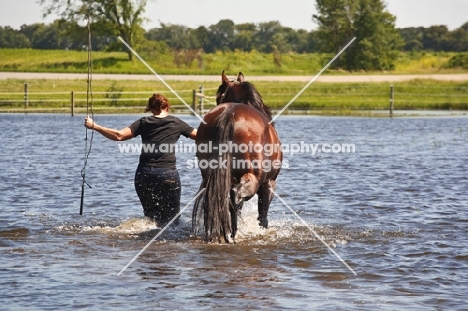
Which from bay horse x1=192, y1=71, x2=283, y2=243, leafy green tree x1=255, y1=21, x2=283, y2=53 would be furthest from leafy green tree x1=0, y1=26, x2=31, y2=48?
bay horse x1=192, y1=71, x2=283, y2=243

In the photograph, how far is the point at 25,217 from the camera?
10.1 m

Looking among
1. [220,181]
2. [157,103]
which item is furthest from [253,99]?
[220,181]

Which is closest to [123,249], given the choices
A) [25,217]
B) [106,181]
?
[25,217]

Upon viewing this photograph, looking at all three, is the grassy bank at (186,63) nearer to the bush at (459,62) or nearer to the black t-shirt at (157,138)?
the bush at (459,62)

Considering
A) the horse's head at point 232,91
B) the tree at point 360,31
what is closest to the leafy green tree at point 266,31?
the tree at point 360,31

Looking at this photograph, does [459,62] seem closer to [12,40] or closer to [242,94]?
[242,94]

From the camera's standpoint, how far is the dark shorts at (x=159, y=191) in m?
9.20

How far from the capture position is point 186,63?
5025cm

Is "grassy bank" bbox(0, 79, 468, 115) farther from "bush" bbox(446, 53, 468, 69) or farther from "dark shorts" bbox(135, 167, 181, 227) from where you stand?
"dark shorts" bbox(135, 167, 181, 227)

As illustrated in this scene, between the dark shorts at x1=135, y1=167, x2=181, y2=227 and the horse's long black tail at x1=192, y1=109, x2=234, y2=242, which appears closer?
the horse's long black tail at x1=192, y1=109, x2=234, y2=242

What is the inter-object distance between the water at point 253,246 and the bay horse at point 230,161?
0.34 metres

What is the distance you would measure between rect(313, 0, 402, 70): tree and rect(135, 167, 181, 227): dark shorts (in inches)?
1574

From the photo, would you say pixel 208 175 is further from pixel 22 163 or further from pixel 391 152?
pixel 391 152

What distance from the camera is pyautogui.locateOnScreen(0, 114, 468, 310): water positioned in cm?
662
